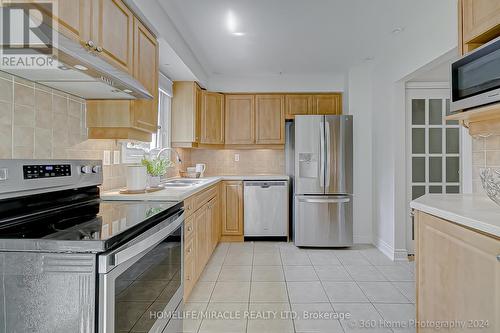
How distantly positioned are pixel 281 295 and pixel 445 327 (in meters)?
1.33

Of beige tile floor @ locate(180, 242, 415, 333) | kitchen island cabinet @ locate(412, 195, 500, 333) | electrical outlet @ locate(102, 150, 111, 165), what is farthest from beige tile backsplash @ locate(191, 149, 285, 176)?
kitchen island cabinet @ locate(412, 195, 500, 333)

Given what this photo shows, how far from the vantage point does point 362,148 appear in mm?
4137

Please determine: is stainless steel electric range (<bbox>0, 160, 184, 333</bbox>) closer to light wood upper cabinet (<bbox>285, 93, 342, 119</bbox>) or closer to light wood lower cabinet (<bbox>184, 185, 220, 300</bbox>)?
light wood lower cabinet (<bbox>184, 185, 220, 300</bbox>)

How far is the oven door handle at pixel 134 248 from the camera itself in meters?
0.97

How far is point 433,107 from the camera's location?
3627mm

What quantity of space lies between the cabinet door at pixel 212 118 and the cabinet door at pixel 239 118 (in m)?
0.10

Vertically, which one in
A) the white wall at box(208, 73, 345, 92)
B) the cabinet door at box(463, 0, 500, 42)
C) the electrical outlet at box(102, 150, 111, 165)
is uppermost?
the white wall at box(208, 73, 345, 92)

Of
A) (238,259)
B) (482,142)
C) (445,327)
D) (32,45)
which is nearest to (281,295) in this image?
(238,259)

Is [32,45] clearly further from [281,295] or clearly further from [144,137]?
[281,295]

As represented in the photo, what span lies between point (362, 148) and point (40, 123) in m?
3.72

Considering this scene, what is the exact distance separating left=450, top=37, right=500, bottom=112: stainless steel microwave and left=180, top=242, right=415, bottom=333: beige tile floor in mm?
1544

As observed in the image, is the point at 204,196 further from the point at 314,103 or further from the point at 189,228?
the point at 314,103

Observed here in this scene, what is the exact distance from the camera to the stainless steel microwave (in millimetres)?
1507

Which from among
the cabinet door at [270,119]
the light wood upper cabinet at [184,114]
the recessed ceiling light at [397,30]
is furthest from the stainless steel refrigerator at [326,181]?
the light wood upper cabinet at [184,114]
